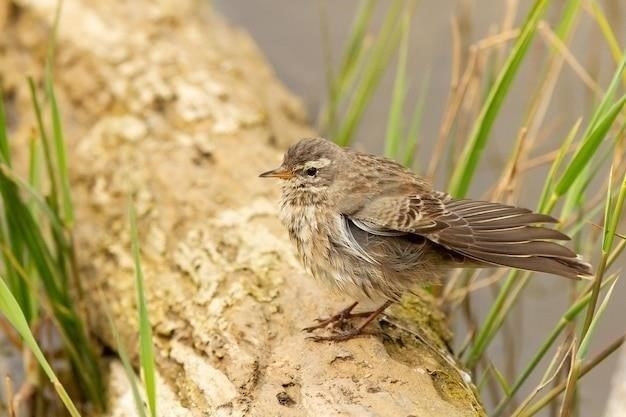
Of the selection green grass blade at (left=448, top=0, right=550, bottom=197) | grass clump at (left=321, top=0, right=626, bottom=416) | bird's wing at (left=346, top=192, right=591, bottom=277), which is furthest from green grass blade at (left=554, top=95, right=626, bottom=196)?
green grass blade at (left=448, top=0, right=550, bottom=197)

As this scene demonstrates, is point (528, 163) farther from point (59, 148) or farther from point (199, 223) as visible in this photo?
point (59, 148)

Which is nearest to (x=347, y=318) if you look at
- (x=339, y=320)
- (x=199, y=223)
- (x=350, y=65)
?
(x=339, y=320)

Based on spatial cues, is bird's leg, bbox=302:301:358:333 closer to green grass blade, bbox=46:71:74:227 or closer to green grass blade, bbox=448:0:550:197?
green grass blade, bbox=448:0:550:197

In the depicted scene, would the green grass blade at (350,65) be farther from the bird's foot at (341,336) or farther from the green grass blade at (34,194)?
the bird's foot at (341,336)

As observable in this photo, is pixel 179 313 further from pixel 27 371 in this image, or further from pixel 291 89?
pixel 291 89

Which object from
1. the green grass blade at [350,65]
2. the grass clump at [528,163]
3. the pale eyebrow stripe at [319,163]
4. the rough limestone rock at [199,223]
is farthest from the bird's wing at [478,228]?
the green grass blade at [350,65]
